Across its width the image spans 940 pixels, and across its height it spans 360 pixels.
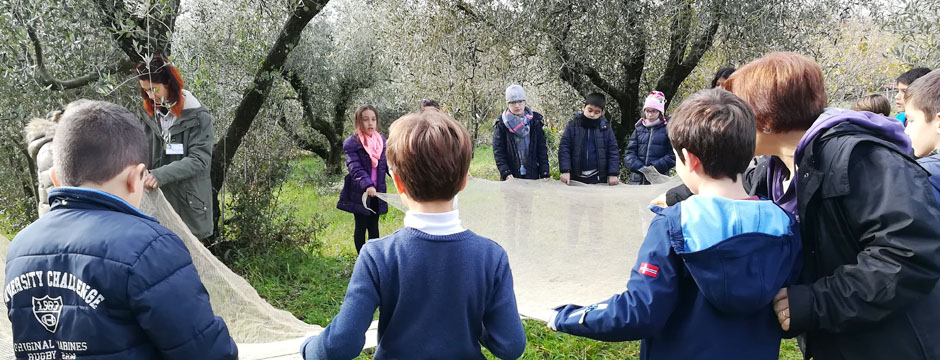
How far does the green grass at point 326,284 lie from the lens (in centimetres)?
453

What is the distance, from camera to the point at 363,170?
638cm

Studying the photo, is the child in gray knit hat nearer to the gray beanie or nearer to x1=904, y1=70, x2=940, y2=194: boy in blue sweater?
the gray beanie

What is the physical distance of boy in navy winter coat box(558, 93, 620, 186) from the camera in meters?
6.94

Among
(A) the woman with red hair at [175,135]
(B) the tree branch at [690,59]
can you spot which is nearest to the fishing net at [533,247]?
(A) the woman with red hair at [175,135]

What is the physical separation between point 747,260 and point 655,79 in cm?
820

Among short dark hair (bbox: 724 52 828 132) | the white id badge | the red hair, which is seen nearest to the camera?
short dark hair (bbox: 724 52 828 132)

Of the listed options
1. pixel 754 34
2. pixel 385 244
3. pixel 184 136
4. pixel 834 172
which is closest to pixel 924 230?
pixel 834 172

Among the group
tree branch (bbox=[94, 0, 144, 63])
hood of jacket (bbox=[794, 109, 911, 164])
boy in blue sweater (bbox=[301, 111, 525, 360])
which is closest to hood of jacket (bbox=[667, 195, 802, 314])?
hood of jacket (bbox=[794, 109, 911, 164])

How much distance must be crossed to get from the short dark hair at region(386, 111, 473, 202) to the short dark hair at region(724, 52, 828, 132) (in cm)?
104

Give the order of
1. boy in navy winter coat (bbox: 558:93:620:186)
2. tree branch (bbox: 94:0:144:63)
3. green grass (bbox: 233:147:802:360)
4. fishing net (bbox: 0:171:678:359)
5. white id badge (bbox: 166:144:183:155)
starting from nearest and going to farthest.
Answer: fishing net (bbox: 0:171:678:359)
white id badge (bbox: 166:144:183:155)
green grass (bbox: 233:147:802:360)
tree branch (bbox: 94:0:144:63)
boy in navy winter coat (bbox: 558:93:620:186)

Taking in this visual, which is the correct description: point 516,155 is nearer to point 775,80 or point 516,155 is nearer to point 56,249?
point 775,80

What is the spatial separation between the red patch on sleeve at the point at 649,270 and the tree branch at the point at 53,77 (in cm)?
419

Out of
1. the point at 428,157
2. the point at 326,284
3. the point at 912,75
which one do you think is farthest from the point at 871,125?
the point at 326,284

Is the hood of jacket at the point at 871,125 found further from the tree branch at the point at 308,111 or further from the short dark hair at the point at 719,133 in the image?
the tree branch at the point at 308,111
